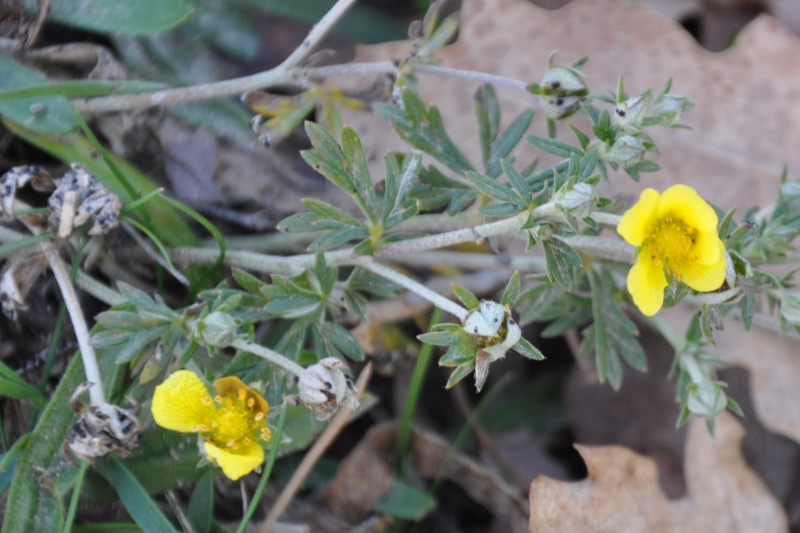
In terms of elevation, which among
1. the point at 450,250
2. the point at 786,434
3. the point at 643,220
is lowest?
the point at 786,434

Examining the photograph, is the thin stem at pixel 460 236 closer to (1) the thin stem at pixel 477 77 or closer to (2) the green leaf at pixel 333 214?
(2) the green leaf at pixel 333 214

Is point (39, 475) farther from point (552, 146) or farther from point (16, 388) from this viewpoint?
point (552, 146)

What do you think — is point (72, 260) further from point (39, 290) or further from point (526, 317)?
point (526, 317)

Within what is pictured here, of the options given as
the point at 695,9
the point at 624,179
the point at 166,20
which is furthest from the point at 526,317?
the point at 695,9

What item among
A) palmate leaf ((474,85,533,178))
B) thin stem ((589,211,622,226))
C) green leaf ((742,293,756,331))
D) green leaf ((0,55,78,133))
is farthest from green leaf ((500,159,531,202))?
green leaf ((0,55,78,133))

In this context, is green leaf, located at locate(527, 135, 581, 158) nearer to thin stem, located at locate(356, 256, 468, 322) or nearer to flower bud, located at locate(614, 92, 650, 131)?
flower bud, located at locate(614, 92, 650, 131)

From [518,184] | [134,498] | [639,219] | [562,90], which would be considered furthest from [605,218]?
[134,498]
